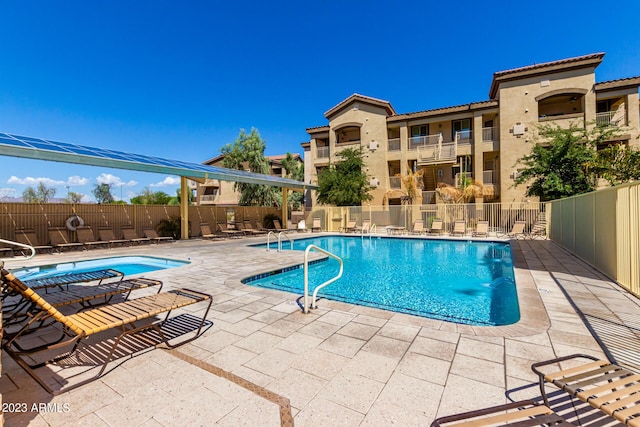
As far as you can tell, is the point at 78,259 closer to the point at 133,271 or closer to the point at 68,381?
the point at 133,271

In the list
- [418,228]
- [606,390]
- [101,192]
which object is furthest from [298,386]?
[101,192]

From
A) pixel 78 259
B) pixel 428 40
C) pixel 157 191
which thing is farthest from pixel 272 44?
pixel 157 191

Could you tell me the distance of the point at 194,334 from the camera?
3.47m

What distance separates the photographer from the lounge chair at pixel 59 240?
11.5 meters

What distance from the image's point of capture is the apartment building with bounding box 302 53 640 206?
17.8m

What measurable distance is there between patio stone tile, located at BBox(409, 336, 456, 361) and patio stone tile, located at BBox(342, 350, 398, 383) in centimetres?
39

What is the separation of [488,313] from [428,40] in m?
21.4

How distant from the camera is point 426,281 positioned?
786 centimetres

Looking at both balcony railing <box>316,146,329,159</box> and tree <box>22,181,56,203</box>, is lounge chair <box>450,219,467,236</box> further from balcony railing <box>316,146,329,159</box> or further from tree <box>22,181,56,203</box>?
tree <box>22,181,56,203</box>

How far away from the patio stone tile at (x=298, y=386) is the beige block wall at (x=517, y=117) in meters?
20.2

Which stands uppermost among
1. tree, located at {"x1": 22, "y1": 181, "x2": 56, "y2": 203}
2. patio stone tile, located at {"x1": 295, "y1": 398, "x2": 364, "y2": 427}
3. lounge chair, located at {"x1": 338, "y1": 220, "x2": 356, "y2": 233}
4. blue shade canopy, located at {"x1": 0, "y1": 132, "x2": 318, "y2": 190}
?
tree, located at {"x1": 22, "y1": 181, "x2": 56, "y2": 203}

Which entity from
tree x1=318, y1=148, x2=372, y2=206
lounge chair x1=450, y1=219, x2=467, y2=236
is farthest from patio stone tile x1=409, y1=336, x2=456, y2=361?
tree x1=318, y1=148, x2=372, y2=206

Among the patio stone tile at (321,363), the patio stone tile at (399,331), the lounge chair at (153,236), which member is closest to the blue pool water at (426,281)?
the patio stone tile at (399,331)

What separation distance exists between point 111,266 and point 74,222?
5.16 m
